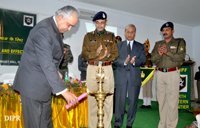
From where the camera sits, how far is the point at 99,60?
2.72m

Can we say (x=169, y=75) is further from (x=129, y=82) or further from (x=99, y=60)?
(x=99, y=60)

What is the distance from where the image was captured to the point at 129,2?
6059mm

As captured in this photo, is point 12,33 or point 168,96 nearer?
point 168,96

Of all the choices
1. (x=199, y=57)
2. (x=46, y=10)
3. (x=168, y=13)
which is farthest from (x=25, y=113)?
(x=199, y=57)

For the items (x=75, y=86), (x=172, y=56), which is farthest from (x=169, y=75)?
(x=75, y=86)

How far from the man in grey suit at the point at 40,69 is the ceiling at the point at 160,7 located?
15.7 ft

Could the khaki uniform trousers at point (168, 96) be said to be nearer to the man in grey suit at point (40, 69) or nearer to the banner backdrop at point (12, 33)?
the man in grey suit at point (40, 69)

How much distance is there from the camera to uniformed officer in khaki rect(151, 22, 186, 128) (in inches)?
111

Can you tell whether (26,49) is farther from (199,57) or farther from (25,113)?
(199,57)

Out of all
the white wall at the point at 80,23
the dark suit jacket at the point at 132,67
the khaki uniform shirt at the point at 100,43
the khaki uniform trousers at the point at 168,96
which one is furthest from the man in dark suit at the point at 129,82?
the white wall at the point at 80,23

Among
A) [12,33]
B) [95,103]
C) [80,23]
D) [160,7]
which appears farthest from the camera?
[160,7]

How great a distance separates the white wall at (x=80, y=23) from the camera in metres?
5.09

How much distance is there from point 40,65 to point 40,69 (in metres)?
0.10

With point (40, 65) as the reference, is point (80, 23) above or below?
above
